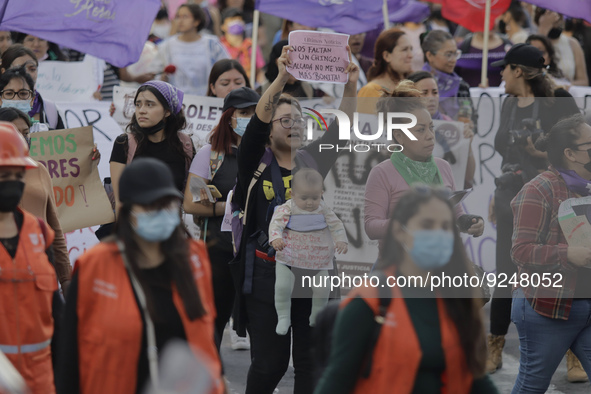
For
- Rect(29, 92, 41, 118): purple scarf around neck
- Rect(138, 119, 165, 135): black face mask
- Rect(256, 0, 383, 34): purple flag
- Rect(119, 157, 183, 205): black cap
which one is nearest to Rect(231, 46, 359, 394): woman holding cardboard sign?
Rect(138, 119, 165, 135): black face mask

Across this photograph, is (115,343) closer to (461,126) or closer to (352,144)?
(352,144)

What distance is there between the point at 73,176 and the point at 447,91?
124 inches

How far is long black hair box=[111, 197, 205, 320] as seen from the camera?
3525mm

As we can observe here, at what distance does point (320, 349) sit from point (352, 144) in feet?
8.32

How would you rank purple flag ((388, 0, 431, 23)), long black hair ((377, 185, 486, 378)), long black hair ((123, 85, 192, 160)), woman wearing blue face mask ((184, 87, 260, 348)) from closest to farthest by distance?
long black hair ((377, 185, 486, 378)), woman wearing blue face mask ((184, 87, 260, 348)), long black hair ((123, 85, 192, 160)), purple flag ((388, 0, 431, 23))

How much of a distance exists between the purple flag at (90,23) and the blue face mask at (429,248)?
508 cm

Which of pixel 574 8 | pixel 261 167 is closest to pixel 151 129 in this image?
pixel 261 167

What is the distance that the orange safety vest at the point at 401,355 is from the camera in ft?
11.1

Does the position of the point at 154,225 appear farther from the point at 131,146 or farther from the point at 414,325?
the point at 131,146

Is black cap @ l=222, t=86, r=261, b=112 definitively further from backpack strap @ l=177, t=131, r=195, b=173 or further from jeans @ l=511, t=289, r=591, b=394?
jeans @ l=511, t=289, r=591, b=394

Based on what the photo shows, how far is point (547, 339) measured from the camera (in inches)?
198

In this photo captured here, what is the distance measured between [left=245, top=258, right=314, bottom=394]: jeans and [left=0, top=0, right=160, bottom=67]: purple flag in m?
3.54

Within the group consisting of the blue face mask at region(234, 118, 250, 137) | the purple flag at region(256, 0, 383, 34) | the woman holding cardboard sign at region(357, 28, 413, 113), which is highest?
the purple flag at region(256, 0, 383, 34)

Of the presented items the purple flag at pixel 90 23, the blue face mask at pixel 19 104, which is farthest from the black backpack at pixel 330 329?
the purple flag at pixel 90 23
